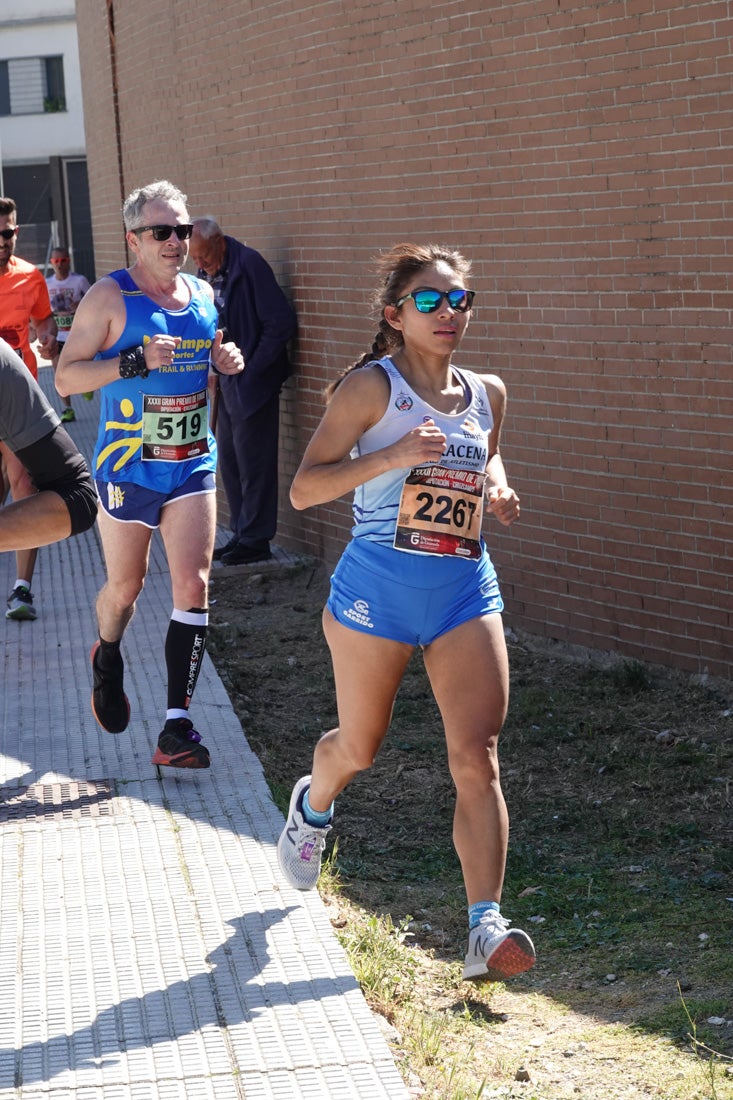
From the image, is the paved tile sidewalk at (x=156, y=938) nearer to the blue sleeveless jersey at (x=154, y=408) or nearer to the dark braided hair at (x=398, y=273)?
the blue sleeveless jersey at (x=154, y=408)

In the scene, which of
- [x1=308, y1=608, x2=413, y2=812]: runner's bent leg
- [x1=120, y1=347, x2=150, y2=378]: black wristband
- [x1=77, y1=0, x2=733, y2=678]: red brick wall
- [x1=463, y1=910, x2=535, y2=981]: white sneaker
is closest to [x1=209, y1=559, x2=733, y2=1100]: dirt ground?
[x1=463, y1=910, x2=535, y2=981]: white sneaker

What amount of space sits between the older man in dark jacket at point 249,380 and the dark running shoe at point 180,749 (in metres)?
4.73

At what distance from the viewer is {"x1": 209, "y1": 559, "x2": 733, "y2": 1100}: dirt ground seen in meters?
4.17

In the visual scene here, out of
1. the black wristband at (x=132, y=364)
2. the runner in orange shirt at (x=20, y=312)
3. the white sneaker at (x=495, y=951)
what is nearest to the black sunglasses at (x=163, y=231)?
the black wristband at (x=132, y=364)

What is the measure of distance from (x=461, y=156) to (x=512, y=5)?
873 millimetres

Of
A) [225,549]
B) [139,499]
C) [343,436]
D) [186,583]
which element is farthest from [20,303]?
[343,436]

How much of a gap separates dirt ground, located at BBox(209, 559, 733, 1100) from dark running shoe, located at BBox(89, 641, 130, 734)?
643mm

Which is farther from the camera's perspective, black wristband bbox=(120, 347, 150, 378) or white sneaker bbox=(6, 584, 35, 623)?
white sneaker bbox=(6, 584, 35, 623)

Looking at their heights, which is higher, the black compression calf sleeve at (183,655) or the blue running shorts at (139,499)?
the blue running shorts at (139,499)

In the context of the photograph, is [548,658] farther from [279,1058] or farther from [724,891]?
[279,1058]

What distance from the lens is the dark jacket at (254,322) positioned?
10289 mm

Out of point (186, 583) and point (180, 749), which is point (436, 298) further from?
point (180, 749)

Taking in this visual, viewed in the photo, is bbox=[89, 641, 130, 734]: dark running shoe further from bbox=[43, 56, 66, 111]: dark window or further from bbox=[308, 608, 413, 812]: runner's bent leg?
bbox=[43, 56, 66, 111]: dark window

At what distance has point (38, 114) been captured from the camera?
51.9 metres
